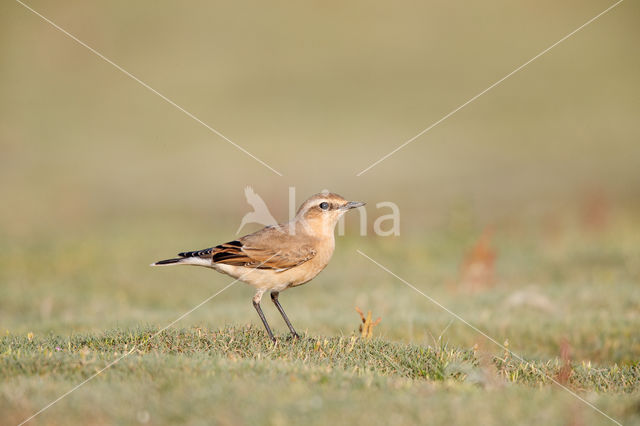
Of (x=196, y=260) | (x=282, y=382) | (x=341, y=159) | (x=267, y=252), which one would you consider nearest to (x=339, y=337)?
(x=267, y=252)

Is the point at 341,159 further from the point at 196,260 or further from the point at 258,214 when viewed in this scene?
the point at 196,260

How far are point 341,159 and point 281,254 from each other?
21632 millimetres

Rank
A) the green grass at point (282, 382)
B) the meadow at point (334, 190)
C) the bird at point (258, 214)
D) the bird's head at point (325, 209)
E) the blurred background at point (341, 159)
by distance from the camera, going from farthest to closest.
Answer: the bird at point (258, 214) < the blurred background at point (341, 159) < the bird's head at point (325, 209) < the meadow at point (334, 190) < the green grass at point (282, 382)

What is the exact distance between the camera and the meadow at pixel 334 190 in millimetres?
5840

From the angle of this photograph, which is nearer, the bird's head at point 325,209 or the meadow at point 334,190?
the meadow at point 334,190

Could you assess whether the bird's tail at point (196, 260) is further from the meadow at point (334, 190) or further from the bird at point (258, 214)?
the bird at point (258, 214)

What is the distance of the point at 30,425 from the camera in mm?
5020

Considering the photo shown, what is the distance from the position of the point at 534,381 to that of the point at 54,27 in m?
43.0

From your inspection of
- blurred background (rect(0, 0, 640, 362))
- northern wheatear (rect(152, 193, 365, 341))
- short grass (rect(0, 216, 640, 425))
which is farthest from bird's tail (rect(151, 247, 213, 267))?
blurred background (rect(0, 0, 640, 362))

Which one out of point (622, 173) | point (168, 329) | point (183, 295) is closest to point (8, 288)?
point (183, 295)

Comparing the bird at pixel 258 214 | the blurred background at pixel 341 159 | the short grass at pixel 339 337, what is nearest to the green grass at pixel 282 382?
the short grass at pixel 339 337

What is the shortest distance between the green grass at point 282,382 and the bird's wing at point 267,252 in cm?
116

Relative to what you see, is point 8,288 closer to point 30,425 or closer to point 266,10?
point 30,425

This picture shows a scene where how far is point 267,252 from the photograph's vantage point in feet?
29.0
